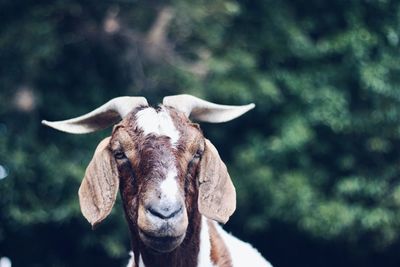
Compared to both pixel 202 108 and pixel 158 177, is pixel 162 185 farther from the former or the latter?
pixel 202 108

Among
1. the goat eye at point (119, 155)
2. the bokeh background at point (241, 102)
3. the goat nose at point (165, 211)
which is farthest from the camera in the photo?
the bokeh background at point (241, 102)

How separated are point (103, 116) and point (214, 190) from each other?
1011mm

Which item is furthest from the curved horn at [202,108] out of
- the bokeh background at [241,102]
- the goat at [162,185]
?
the bokeh background at [241,102]

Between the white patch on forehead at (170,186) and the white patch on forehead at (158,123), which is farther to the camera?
the white patch on forehead at (158,123)

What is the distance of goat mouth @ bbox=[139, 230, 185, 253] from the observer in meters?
5.21

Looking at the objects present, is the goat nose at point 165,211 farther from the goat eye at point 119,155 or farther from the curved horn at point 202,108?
the curved horn at point 202,108

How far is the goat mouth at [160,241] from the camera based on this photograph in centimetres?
521

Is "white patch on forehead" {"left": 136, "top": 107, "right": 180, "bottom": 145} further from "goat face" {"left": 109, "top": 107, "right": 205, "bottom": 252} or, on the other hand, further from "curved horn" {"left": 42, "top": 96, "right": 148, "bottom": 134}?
"curved horn" {"left": 42, "top": 96, "right": 148, "bottom": 134}

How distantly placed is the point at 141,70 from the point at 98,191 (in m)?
7.59

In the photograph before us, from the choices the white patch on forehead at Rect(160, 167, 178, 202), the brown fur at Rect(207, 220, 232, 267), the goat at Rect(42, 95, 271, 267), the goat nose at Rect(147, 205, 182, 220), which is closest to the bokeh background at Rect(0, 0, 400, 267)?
the brown fur at Rect(207, 220, 232, 267)

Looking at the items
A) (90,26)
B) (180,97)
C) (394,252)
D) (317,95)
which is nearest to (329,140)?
(317,95)

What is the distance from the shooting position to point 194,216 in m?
5.78

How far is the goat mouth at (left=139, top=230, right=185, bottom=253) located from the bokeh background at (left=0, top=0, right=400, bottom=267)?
7.06m

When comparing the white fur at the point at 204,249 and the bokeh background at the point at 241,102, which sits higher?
the white fur at the point at 204,249
